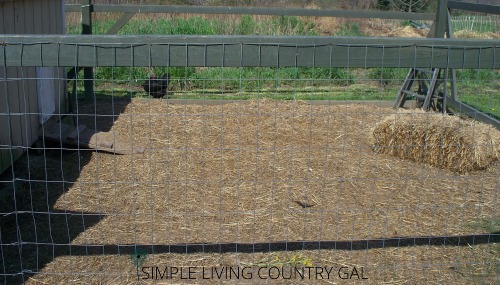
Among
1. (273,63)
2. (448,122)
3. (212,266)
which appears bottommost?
(212,266)

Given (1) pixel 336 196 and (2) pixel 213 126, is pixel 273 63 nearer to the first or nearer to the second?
(1) pixel 336 196

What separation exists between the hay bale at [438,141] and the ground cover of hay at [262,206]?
146mm

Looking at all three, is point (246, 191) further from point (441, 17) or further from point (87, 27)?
point (441, 17)

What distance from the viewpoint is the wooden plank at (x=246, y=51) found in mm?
3781

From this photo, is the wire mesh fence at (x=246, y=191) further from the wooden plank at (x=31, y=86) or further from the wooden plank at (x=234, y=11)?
the wooden plank at (x=234, y=11)

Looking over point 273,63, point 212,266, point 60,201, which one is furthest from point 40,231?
point 273,63

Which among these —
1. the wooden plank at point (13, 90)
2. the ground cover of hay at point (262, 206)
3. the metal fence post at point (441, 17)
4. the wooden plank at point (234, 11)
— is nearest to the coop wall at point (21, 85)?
the wooden plank at point (13, 90)

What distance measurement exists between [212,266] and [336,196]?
2075mm

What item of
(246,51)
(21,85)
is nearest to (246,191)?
(246,51)

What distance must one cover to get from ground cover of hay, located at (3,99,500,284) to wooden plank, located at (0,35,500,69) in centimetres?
95

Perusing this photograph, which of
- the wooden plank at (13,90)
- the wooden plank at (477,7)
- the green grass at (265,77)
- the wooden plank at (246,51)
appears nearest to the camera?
the wooden plank at (246,51)

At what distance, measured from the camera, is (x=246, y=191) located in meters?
6.40

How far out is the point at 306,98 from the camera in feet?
37.4

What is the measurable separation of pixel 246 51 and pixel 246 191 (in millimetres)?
2728
